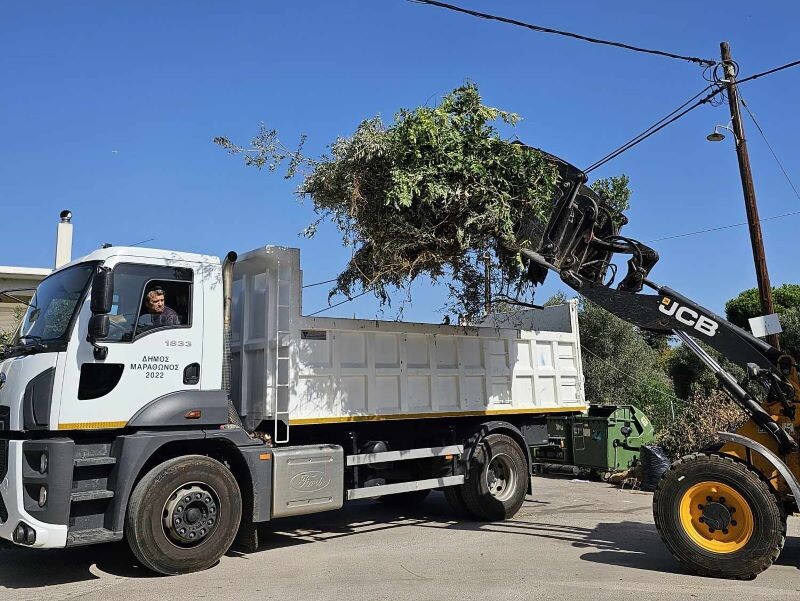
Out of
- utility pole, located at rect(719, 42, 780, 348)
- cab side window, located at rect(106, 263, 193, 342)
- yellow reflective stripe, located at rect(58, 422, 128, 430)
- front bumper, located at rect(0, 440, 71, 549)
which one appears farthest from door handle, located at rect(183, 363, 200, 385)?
utility pole, located at rect(719, 42, 780, 348)

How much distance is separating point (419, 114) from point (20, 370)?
4732 mm

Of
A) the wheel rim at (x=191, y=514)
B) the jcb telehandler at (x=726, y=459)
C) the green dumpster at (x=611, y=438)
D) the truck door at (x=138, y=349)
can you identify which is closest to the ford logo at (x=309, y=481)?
the wheel rim at (x=191, y=514)

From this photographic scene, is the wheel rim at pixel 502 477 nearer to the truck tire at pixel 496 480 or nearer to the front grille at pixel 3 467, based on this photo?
the truck tire at pixel 496 480

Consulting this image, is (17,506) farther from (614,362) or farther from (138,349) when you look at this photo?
(614,362)

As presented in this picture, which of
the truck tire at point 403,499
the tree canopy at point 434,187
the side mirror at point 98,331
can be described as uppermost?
the tree canopy at point 434,187

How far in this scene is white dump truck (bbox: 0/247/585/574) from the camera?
622 centimetres

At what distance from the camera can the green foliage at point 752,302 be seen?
26441 millimetres

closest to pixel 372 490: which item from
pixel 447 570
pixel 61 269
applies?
pixel 447 570

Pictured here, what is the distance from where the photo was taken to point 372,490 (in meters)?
8.35

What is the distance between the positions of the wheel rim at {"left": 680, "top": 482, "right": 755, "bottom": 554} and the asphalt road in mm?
344

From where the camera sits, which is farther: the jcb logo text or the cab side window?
the jcb logo text

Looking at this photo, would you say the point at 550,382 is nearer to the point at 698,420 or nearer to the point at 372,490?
the point at 372,490

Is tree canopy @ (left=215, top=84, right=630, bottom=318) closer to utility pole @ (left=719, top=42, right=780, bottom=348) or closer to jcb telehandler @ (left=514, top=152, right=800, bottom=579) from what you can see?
jcb telehandler @ (left=514, top=152, right=800, bottom=579)

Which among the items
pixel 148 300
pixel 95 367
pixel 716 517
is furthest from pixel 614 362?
pixel 95 367
